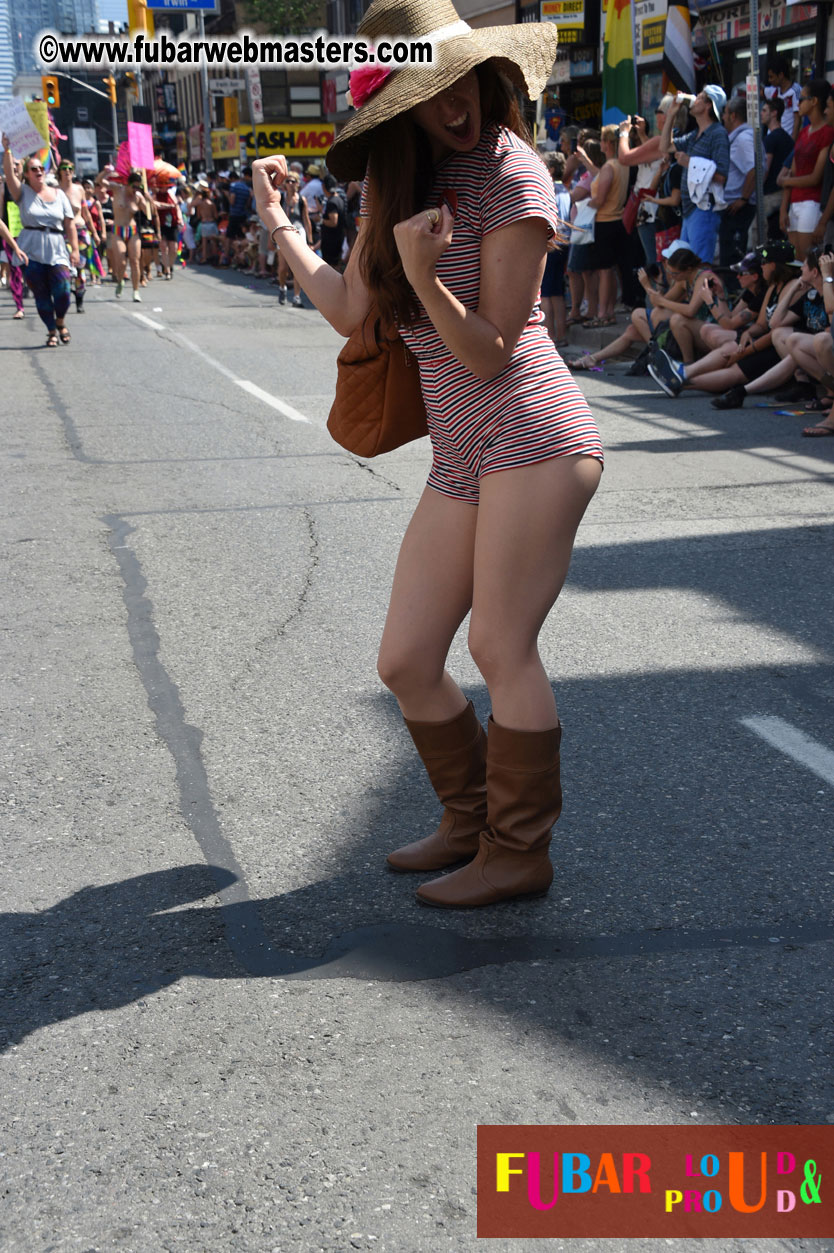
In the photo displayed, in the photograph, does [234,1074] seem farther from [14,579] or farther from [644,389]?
[644,389]

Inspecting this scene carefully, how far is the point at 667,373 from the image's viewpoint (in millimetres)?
11664

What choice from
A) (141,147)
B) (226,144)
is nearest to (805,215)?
(141,147)

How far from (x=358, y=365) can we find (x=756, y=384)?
8.69m

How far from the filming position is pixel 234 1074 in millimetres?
2631

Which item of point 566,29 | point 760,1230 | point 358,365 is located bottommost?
point 760,1230

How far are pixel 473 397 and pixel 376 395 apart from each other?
0.27m

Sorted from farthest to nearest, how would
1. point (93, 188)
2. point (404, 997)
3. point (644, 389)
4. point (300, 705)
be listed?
1. point (93, 188)
2. point (644, 389)
3. point (300, 705)
4. point (404, 997)

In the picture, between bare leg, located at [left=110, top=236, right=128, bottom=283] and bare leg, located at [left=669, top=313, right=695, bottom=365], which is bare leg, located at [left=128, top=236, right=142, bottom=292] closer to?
bare leg, located at [left=110, top=236, right=128, bottom=283]

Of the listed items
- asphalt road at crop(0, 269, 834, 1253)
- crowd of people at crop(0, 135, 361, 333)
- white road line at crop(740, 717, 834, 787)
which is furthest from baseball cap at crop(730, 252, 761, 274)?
white road line at crop(740, 717, 834, 787)

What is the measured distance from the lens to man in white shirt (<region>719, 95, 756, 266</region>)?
13.2 metres

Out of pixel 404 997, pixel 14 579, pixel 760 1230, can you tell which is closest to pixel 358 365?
pixel 404 997

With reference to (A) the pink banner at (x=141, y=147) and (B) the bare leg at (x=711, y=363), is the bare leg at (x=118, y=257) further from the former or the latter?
(B) the bare leg at (x=711, y=363)

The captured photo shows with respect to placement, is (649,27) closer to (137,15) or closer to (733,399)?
(733,399)

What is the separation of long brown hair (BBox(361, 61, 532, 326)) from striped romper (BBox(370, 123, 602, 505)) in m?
0.04
